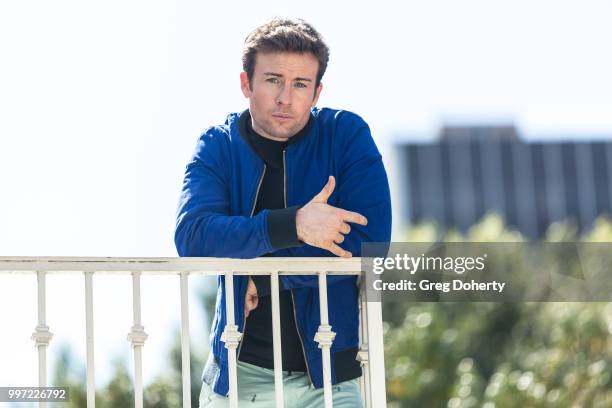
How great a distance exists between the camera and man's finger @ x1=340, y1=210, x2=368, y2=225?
536 cm

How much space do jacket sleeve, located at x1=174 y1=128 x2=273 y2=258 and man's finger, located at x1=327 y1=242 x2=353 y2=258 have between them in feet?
0.73

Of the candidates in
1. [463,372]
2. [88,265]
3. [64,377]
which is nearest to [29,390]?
[88,265]

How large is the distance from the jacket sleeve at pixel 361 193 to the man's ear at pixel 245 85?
424mm

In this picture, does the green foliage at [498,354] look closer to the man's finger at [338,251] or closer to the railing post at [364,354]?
the railing post at [364,354]

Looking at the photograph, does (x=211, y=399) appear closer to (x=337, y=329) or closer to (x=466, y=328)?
(x=337, y=329)

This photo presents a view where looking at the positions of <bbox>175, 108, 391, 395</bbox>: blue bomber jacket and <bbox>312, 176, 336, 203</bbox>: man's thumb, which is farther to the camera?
<bbox>175, 108, 391, 395</bbox>: blue bomber jacket

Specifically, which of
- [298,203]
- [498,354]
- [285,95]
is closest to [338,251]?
[298,203]

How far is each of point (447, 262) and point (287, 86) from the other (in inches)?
53.1

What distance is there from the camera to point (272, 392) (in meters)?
5.58

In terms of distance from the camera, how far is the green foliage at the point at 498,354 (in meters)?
19.0

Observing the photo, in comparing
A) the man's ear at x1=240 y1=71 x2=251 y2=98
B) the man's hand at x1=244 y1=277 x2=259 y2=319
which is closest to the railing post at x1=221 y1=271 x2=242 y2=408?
the man's hand at x1=244 y1=277 x2=259 y2=319

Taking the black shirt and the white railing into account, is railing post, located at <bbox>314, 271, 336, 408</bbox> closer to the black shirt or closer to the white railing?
the white railing

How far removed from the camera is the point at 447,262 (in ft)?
21.8

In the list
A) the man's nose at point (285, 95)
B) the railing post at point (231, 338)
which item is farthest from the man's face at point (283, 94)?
the railing post at point (231, 338)
